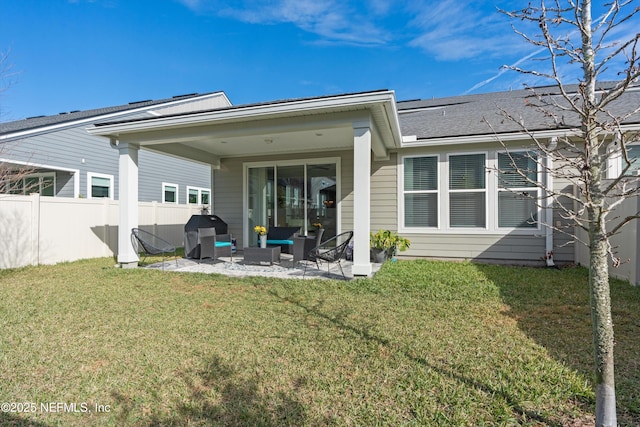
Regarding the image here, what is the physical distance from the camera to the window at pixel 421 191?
7.69 meters

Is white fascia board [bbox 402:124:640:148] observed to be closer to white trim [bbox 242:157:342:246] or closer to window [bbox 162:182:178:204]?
white trim [bbox 242:157:342:246]

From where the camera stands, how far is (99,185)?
1223 cm

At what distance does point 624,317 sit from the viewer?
3.65m

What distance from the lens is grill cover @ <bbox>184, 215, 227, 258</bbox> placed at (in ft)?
24.3

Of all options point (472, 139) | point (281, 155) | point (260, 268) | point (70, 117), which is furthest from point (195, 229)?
point (70, 117)

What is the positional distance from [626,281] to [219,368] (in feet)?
20.1

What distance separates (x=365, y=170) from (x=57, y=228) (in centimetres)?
720

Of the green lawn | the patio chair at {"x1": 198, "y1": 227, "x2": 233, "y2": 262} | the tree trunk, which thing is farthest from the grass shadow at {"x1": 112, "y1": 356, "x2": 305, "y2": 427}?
the patio chair at {"x1": 198, "y1": 227, "x2": 233, "y2": 262}

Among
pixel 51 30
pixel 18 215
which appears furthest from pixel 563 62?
pixel 51 30

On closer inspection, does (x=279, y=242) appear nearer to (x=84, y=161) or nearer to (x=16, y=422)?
(x=16, y=422)

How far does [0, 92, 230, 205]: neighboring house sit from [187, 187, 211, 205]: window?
0.07 m

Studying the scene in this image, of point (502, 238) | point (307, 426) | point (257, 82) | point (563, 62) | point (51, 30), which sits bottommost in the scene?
point (307, 426)

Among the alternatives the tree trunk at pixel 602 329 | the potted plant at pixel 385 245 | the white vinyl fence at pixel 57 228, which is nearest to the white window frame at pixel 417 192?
the potted plant at pixel 385 245

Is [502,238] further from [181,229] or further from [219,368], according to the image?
[181,229]
